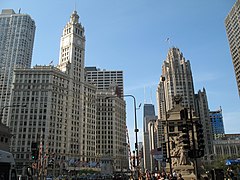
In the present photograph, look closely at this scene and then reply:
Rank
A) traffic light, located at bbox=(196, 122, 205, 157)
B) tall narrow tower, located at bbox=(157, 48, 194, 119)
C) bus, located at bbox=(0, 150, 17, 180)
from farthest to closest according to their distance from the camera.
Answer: tall narrow tower, located at bbox=(157, 48, 194, 119) → bus, located at bbox=(0, 150, 17, 180) → traffic light, located at bbox=(196, 122, 205, 157)

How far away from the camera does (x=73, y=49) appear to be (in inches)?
4336

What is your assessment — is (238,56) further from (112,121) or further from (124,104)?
(112,121)

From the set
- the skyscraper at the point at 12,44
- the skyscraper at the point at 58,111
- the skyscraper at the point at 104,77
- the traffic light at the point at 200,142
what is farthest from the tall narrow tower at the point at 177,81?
the traffic light at the point at 200,142

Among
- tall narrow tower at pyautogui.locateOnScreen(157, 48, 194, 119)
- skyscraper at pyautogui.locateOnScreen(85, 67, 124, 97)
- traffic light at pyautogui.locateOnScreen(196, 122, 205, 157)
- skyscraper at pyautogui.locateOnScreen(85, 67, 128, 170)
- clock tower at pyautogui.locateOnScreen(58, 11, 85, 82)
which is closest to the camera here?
traffic light at pyautogui.locateOnScreen(196, 122, 205, 157)

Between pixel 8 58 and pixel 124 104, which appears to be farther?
pixel 8 58

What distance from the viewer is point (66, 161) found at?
89.5m

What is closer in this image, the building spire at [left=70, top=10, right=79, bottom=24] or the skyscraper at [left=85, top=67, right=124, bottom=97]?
the building spire at [left=70, top=10, right=79, bottom=24]

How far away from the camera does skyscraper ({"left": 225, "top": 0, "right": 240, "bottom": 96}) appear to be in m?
136

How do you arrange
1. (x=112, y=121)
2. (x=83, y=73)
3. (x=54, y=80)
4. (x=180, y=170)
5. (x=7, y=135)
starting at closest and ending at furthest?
1. (x=180, y=170)
2. (x=7, y=135)
3. (x=54, y=80)
4. (x=83, y=73)
5. (x=112, y=121)

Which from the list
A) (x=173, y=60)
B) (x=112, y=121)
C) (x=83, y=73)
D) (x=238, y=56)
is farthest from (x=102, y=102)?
(x=238, y=56)

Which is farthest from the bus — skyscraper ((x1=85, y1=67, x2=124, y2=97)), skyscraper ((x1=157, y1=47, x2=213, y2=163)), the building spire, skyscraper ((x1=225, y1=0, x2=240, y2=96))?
skyscraper ((x1=85, y1=67, x2=124, y2=97))

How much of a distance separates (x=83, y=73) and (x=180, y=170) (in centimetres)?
8150

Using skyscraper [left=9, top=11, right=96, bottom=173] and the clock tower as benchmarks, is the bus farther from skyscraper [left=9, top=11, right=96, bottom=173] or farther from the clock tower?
the clock tower

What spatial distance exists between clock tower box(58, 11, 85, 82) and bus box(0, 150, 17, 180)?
286 ft
